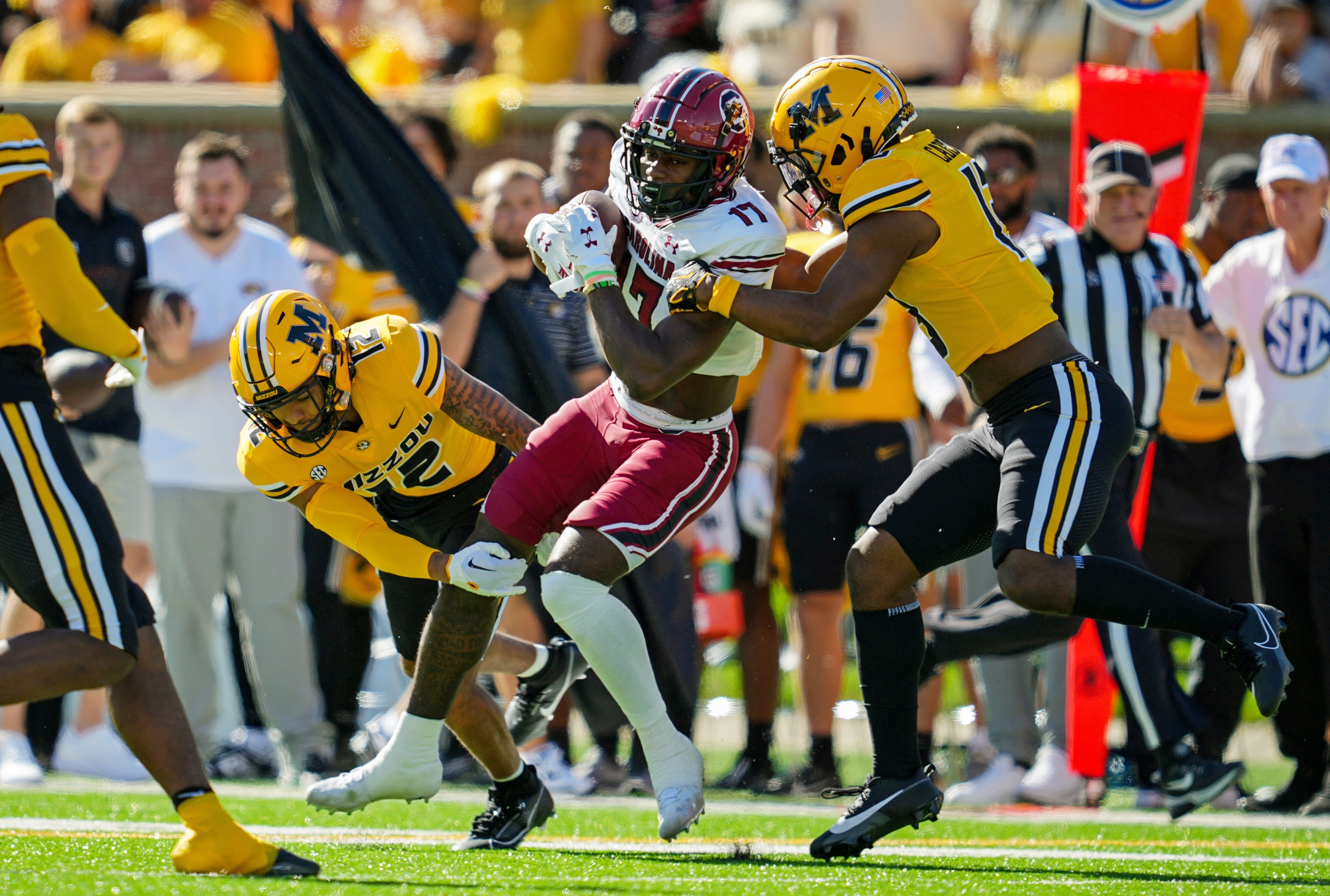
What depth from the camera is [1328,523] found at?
228 inches

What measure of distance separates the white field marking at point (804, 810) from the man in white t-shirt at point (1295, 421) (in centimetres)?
37

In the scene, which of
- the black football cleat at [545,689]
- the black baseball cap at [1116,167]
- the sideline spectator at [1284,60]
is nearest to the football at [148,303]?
the black football cleat at [545,689]

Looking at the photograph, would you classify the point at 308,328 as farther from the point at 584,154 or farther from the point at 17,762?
the point at 17,762

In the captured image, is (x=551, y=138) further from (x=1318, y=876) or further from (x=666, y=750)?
(x=1318, y=876)

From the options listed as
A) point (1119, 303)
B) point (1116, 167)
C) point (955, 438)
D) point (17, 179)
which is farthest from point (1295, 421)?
point (17, 179)

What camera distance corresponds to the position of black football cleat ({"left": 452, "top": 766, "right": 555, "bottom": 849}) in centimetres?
458

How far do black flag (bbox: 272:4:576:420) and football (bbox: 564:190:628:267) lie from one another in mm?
1906

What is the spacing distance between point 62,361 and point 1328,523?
4.41 m

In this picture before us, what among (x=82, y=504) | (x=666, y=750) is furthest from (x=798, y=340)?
(x=82, y=504)

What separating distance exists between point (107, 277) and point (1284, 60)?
5469mm

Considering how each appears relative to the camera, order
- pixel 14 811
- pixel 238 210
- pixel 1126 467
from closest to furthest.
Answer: pixel 14 811
pixel 1126 467
pixel 238 210

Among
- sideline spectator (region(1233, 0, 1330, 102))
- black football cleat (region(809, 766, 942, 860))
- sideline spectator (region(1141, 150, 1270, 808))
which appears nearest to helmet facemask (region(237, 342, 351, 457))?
black football cleat (region(809, 766, 942, 860))

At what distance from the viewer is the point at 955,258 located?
4.12 metres

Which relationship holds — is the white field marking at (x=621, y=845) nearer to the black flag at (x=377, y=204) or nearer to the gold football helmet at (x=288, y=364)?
the gold football helmet at (x=288, y=364)
